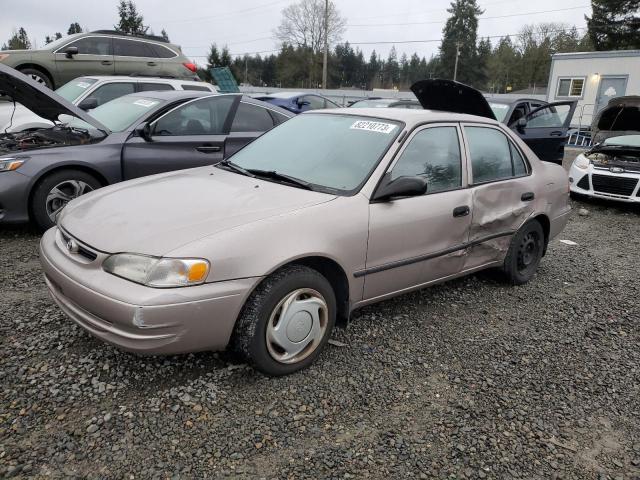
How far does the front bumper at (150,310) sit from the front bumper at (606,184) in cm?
734

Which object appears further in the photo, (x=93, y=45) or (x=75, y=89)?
(x=93, y=45)

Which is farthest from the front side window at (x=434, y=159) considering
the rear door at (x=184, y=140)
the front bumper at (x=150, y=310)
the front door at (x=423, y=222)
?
the rear door at (x=184, y=140)

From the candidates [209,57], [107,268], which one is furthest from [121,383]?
[209,57]

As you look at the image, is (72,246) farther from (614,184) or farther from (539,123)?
(539,123)

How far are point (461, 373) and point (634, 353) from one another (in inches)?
53.6

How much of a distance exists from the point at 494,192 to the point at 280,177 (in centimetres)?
176

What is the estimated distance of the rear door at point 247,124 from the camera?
5.91 meters

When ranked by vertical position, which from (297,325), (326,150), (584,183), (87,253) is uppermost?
(326,150)

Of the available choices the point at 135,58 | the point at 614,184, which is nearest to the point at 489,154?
the point at 614,184

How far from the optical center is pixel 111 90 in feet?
26.5

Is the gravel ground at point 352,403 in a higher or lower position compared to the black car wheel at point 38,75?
lower

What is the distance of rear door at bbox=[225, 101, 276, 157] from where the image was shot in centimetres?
591

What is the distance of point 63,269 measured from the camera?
8.80 ft

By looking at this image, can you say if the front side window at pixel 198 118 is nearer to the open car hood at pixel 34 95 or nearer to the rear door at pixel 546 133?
the open car hood at pixel 34 95
